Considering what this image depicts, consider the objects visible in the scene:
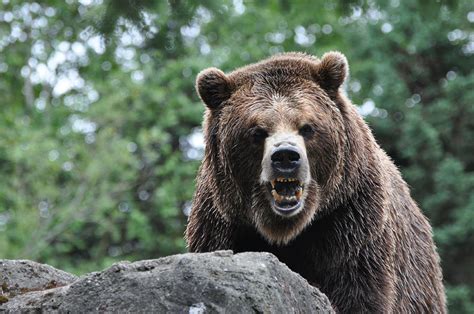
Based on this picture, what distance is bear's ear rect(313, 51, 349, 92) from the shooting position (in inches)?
277

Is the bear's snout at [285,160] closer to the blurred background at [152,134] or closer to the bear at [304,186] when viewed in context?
the bear at [304,186]

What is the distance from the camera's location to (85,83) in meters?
23.4

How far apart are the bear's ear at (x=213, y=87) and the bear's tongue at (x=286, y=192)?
0.97 meters

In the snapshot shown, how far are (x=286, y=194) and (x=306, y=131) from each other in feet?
1.60

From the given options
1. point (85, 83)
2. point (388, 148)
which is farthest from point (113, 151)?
point (388, 148)

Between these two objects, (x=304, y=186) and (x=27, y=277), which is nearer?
(x=27, y=277)

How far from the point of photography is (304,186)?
650 cm

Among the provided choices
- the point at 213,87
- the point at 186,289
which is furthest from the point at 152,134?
the point at 186,289

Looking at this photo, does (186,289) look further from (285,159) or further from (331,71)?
(331,71)

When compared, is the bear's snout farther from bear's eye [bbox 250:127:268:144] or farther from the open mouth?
Answer: bear's eye [bbox 250:127:268:144]

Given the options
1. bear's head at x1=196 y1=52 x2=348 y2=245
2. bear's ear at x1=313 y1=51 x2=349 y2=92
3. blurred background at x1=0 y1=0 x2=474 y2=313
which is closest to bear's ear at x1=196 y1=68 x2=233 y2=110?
bear's head at x1=196 y1=52 x2=348 y2=245

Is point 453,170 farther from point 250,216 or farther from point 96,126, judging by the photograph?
point 250,216

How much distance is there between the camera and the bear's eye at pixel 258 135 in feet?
21.9

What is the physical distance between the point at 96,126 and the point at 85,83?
2283mm
